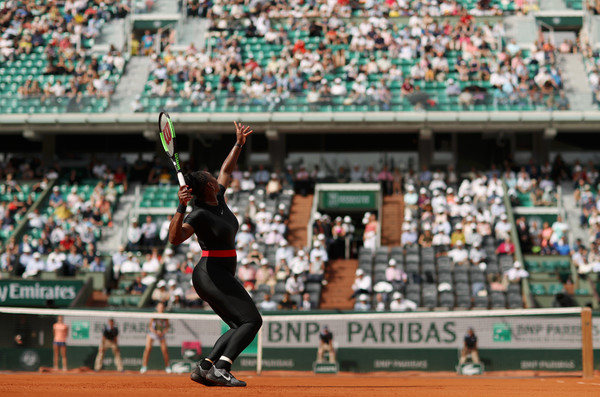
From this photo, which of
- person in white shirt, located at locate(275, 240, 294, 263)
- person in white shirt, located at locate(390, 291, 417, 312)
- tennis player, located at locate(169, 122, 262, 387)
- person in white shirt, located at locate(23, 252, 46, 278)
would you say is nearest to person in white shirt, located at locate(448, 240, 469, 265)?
person in white shirt, located at locate(390, 291, 417, 312)

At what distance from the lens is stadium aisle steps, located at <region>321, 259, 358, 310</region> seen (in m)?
24.6

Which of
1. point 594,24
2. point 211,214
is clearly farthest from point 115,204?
point 211,214

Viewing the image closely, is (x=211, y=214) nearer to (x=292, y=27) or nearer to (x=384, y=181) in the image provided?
(x=384, y=181)

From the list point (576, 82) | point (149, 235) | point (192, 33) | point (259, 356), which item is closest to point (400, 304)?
point (259, 356)

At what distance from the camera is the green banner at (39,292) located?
24188 mm

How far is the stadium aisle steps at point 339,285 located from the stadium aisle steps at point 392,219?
1.85 metres

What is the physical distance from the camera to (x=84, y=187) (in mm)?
31266

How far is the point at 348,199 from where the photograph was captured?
29.8 metres

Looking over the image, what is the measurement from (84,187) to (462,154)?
537 inches

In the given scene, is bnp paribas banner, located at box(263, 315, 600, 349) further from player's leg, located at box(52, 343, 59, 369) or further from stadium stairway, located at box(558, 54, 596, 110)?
stadium stairway, located at box(558, 54, 596, 110)

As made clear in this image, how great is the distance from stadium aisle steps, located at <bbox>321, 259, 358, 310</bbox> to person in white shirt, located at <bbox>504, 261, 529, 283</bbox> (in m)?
4.24

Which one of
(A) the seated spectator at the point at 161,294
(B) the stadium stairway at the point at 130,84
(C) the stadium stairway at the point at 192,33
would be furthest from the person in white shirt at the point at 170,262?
(C) the stadium stairway at the point at 192,33

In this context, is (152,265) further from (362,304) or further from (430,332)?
(430,332)

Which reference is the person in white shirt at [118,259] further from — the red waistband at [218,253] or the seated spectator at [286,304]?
the red waistband at [218,253]
